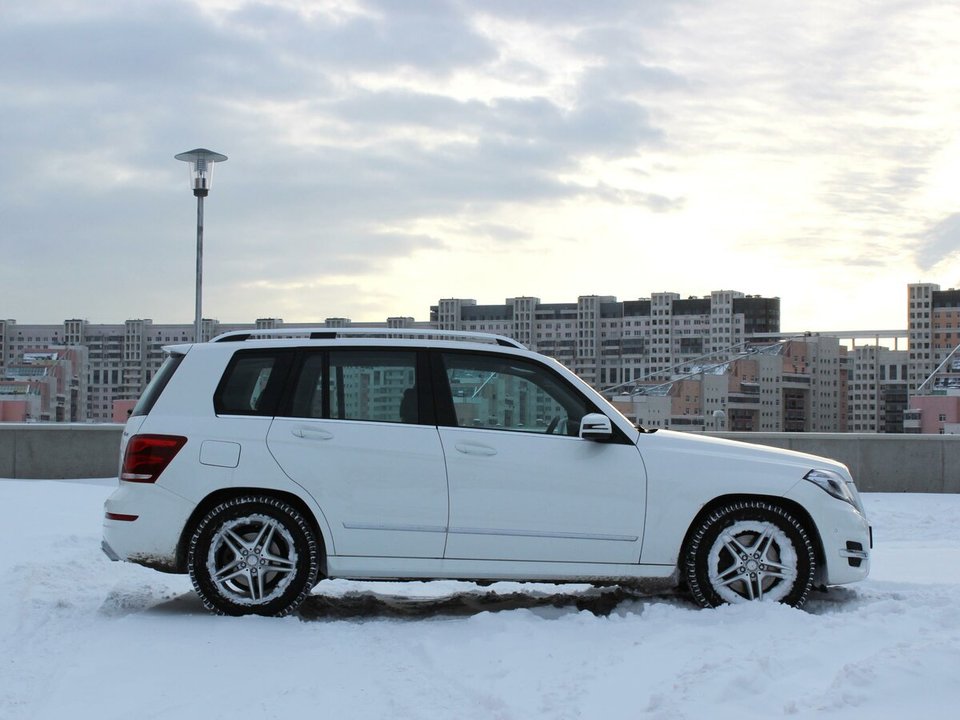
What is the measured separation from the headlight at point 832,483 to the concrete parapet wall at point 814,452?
12.0 m

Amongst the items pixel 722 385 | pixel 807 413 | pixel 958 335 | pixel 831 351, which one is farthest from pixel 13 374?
pixel 958 335

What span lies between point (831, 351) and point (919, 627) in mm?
55893

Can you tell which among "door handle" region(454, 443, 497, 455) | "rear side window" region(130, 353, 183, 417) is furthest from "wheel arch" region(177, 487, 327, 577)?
"door handle" region(454, 443, 497, 455)

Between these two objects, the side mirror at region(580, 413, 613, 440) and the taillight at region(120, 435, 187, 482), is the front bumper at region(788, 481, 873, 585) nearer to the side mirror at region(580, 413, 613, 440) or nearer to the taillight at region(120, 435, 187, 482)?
the side mirror at region(580, 413, 613, 440)

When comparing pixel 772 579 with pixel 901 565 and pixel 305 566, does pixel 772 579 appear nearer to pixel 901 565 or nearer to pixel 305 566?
pixel 305 566

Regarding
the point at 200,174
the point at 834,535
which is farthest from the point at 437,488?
the point at 200,174

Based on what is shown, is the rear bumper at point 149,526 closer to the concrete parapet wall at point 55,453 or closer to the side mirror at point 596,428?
the side mirror at point 596,428

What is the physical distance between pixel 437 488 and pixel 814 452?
13314mm

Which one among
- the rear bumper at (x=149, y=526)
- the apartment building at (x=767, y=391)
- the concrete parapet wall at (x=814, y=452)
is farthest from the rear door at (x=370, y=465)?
the apartment building at (x=767, y=391)

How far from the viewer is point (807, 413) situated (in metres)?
52.9

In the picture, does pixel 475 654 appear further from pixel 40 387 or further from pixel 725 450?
pixel 40 387

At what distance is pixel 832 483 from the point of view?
7.12 m

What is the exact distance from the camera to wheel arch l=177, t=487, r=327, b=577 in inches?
268

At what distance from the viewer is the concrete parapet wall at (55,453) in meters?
19.4
